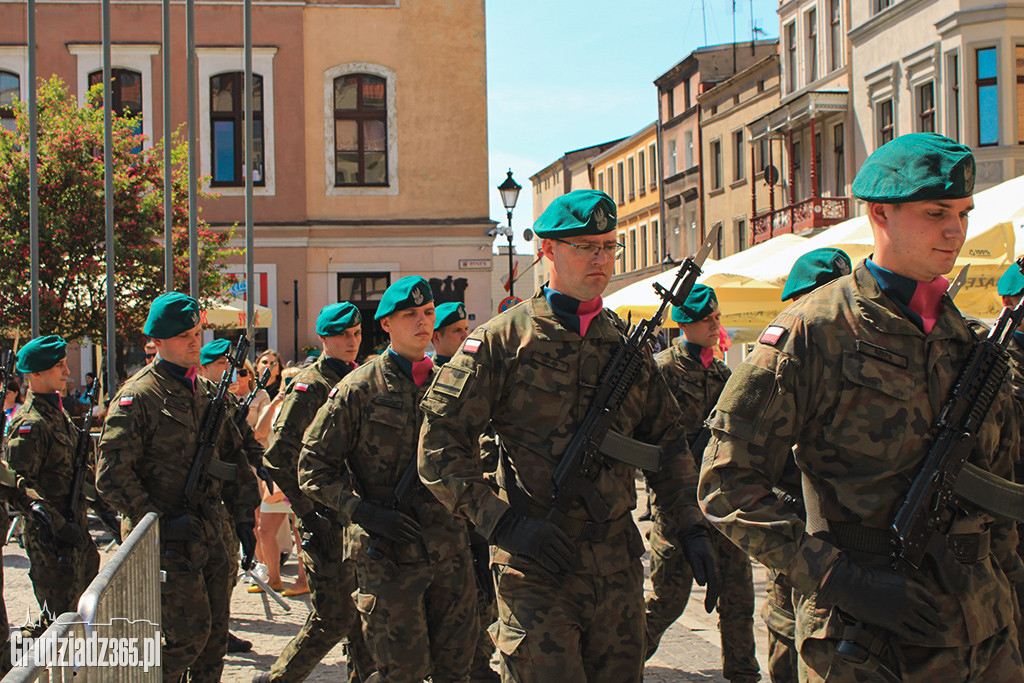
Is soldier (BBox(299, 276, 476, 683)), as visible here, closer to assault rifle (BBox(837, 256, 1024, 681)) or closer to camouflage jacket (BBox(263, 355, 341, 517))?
camouflage jacket (BBox(263, 355, 341, 517))

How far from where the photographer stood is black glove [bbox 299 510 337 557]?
6047 millimetres

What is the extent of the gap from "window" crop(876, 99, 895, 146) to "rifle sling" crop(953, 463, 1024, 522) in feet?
92.5

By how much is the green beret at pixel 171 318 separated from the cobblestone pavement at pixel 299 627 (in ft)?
7.53

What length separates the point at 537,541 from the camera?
144 inches

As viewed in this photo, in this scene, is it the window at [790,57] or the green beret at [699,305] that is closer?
the green beret at [699,305]

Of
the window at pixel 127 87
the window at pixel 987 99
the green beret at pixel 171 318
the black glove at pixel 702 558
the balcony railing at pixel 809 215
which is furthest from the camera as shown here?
the balcony railing at pixel 809 215

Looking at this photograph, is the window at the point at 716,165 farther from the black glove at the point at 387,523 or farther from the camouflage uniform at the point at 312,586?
the black glove at the point at 387,523

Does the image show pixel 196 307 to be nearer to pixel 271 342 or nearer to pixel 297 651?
pixel 297 651

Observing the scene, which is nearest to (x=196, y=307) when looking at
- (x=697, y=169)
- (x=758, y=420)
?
(x=758, y=420)

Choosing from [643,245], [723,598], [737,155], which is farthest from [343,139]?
[643,245]

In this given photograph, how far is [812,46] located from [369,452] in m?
32.2

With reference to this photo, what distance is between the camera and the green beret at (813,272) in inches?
219

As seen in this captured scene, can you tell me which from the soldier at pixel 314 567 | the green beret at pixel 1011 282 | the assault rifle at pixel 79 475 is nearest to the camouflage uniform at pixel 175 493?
the soldier at pixel 314 567

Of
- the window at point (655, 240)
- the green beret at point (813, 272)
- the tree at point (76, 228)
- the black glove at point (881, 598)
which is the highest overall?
the window at point (655, 240)
